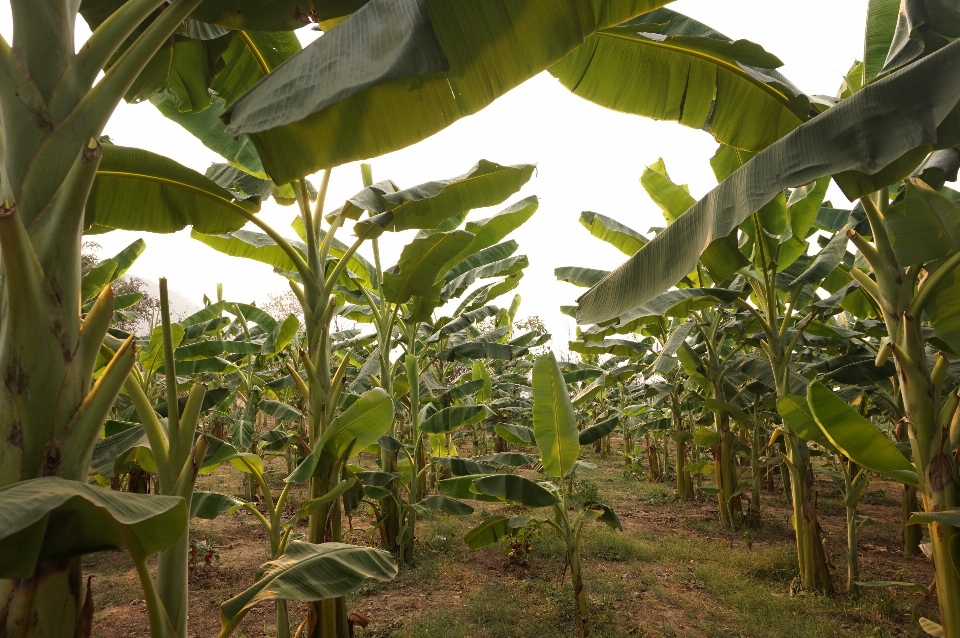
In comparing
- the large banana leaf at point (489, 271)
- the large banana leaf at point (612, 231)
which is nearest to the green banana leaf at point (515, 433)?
the large banana leaf at point (489, 271)

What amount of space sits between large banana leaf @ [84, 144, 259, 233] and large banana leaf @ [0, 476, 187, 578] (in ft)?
6.08

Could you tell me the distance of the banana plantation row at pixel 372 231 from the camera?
1.25 metres

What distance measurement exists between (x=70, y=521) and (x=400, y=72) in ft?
4.17

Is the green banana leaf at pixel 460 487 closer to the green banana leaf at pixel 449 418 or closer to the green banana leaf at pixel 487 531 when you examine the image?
the green banana leaf at pixel 487 531

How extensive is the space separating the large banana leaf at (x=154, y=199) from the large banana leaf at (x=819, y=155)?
2059mm

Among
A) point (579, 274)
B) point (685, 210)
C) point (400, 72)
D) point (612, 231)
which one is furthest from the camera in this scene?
point (579, 274)

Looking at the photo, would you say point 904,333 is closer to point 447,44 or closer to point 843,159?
point 843,159

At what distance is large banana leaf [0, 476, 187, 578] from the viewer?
3.02 ft

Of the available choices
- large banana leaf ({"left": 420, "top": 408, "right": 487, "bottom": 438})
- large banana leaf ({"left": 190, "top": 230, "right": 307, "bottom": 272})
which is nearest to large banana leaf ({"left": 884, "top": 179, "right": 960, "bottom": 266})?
large banana leaf ({"left": 420, "top": 408, "right": 487, "bottom": 438})

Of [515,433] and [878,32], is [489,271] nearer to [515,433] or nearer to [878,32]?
[515,433]

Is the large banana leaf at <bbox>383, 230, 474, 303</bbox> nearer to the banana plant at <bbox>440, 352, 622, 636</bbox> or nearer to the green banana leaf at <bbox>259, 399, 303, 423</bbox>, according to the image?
the banana plant at <bbox>440, 352, 622, 636</bbox>

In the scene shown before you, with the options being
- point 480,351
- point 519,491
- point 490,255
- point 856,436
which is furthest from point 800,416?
point 490,255

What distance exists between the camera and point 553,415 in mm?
4031

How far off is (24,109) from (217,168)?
10.9 feet
